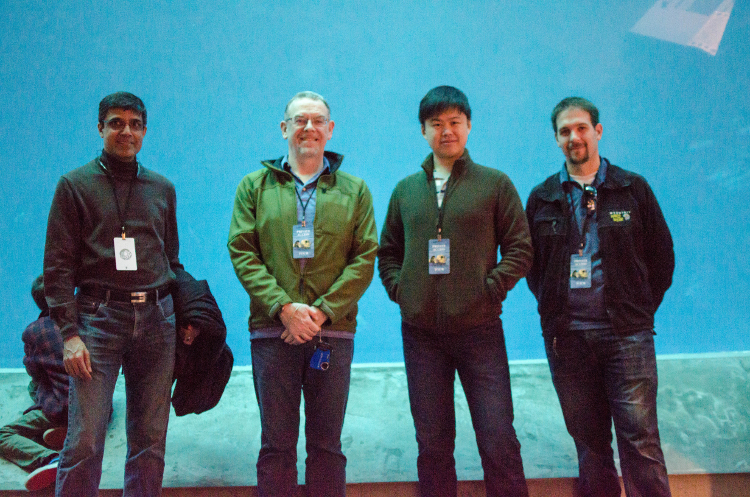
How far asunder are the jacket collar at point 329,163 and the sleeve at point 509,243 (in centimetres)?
67

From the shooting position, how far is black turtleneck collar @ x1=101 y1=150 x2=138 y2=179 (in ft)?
6.52

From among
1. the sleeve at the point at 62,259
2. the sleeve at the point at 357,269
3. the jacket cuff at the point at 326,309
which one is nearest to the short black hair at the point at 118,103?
the sleeve at the point at 62,259

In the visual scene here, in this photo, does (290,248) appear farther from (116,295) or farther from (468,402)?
(468,402)

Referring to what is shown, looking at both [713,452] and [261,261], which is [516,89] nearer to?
[713,452]

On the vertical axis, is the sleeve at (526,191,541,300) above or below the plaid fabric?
above

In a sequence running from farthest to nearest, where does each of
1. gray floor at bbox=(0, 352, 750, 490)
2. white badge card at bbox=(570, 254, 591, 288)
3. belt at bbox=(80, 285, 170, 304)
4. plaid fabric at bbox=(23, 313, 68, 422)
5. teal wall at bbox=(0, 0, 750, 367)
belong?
teal wall at bbox=(0, 0, 750, 367) → plaid fabric at bbox=(23, 313, 68, 422) → gray floor at bbox=(0, 352, 750, 490) → white badge card at bbox=(570, 254, 591, 288) → belt at bbox=(80, 285, 170, 304)

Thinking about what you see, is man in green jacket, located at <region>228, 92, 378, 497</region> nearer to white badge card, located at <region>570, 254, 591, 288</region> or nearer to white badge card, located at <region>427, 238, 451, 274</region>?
white badge card, located at <region>427, 238, 451, 274</region>

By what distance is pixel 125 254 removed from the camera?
195 centimetres

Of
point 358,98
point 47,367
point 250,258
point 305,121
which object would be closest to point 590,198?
point 305,121

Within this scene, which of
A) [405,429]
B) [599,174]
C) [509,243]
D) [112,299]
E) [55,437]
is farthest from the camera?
[405,429]

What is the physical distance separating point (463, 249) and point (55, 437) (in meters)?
2.19

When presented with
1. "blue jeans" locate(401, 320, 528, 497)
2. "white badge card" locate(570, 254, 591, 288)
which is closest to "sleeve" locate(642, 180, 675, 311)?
"white badge card" locate(570, 254, 591, 288)

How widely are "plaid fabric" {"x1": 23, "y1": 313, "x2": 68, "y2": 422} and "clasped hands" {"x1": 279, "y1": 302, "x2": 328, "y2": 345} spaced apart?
1.48 m

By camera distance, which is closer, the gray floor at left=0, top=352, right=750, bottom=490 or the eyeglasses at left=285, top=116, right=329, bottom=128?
the eyeglasses at left=285, top=116, right=329, bottom=128
